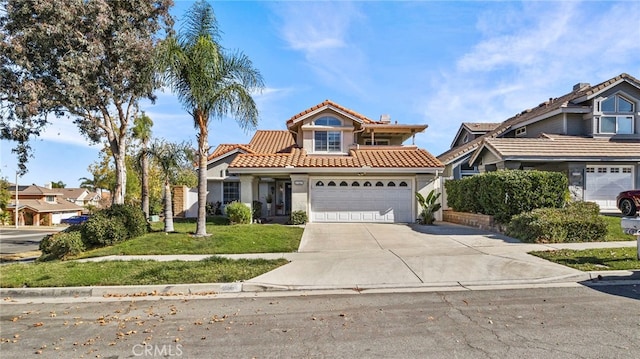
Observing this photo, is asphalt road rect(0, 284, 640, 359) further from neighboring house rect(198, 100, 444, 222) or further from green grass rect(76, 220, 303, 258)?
neighboring house rect(198, 100, 444, 222)

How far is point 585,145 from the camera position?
18750 mm

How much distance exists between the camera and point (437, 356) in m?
4.20

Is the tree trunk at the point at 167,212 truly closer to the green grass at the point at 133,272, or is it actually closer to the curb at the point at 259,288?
the green grass at the point at 133,272

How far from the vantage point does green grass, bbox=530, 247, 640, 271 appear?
820cm

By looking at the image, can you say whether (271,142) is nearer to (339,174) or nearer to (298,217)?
(339,174)

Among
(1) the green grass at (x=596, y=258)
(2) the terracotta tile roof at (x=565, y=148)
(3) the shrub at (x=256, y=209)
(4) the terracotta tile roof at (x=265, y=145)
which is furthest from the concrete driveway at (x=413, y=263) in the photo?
(4) the terracotta tile roof at (x=265, y=145)

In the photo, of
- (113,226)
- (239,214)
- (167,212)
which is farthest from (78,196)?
(113,226)

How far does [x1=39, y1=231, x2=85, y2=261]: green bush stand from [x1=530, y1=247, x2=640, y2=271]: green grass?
13.3 m

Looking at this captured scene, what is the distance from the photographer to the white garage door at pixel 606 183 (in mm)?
18328

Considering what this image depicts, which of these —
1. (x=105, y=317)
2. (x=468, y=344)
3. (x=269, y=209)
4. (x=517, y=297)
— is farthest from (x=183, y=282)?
(x=269, y=209)

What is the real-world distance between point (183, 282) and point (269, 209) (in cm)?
1546

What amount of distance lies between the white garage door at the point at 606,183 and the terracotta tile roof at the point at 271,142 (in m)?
16.8

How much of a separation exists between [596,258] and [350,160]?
11631 millimetres

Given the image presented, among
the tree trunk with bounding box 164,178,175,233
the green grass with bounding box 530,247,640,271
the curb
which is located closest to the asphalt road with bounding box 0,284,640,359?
the curb
